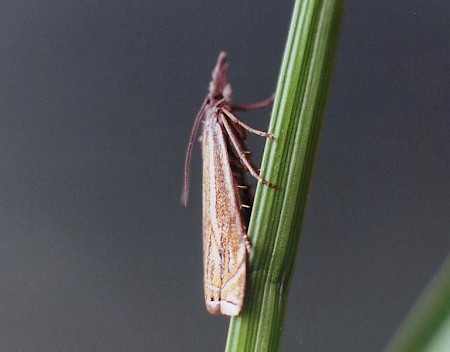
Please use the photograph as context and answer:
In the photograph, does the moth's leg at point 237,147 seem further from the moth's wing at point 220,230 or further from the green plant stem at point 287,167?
the green plant stem at point 287,167

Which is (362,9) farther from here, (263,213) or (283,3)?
(263,213)

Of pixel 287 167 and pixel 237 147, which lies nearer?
pixel 287 167

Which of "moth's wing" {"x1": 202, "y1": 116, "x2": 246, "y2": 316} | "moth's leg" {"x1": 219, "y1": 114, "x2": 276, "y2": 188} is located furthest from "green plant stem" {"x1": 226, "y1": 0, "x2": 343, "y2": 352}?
"moth's leg" {"x1": 219, "y1": 114, "x2": 276, "y2": 188}

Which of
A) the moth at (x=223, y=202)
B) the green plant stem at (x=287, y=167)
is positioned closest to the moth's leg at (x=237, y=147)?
the moth at (x=223, y=202)

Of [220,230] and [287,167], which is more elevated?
[287,167]

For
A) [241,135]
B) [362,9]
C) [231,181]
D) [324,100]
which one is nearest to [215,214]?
[231,181]

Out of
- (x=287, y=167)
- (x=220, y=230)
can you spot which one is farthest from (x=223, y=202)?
(x=287, y=167)

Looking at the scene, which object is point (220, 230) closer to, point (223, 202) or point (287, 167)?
point (223, 202)
